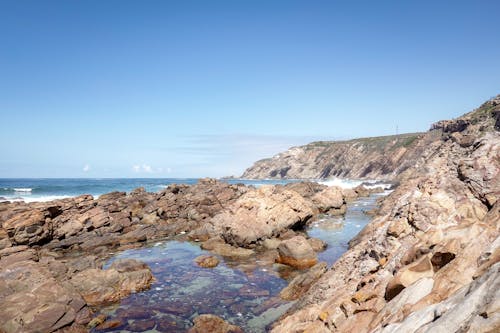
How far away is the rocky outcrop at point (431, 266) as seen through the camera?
495 cm

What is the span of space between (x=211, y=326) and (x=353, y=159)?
14689cm

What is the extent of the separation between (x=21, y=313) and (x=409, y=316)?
14618 mm

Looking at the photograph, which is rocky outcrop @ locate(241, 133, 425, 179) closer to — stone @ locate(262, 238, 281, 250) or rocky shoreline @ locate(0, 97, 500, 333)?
stone @ locate(262, 238, 281, 250)

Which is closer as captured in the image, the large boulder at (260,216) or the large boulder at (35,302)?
the large boulder at (35,302)

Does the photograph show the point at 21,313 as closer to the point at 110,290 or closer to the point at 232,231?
the point at 110,290

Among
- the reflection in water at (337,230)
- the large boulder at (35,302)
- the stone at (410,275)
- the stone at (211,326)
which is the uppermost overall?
the stone at (410,275)

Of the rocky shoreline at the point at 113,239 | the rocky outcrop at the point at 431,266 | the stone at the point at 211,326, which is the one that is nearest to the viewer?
the rocky outcrop at the point at 431,266

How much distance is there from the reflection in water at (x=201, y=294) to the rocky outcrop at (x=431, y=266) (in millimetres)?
4206

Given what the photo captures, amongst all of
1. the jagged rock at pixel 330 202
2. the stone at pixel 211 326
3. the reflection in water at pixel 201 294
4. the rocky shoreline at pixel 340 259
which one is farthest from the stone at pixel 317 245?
the jagged rock at pixel 330 202

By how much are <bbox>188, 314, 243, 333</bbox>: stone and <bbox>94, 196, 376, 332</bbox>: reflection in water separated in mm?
574

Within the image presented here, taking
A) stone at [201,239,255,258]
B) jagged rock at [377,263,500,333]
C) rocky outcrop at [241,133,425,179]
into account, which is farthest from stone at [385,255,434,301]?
rocky outcrop at [241,133,425,179]

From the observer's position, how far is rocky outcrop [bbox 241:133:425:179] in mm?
123125

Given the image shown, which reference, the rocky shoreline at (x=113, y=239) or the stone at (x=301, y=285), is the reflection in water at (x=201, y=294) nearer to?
the stone at (x=301, y=285)

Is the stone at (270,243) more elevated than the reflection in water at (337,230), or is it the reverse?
the stone at (270,243)
